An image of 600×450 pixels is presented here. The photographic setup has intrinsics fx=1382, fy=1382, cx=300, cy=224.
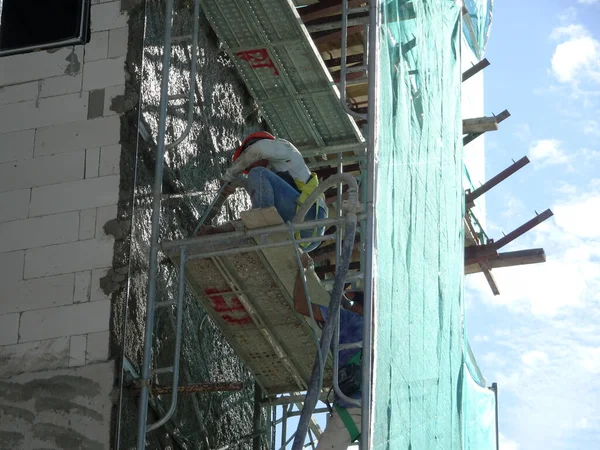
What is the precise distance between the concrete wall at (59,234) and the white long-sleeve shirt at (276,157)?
1.12 metres

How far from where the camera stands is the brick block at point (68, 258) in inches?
442

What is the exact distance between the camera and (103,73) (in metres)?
12.0

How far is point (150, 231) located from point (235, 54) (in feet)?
9.14

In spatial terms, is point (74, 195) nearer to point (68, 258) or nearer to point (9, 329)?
point (68, 258)

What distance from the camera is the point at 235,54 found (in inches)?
543

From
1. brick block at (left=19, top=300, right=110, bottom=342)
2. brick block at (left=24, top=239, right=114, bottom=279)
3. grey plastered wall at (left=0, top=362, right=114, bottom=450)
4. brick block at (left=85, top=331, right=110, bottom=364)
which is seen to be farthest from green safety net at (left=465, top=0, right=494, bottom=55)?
grey plastered wall at (left=0, top=362, right=114, bottom=450)

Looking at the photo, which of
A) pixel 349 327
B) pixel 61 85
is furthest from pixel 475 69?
pixel 61 85

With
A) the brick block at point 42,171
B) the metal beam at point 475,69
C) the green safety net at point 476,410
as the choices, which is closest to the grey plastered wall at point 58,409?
the brick block at point 42,171

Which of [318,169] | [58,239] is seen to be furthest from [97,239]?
[318,169]

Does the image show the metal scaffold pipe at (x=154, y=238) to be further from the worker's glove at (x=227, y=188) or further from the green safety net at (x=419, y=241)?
the green safety net at (x=419, y=241)

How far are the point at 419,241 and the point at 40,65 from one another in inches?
157

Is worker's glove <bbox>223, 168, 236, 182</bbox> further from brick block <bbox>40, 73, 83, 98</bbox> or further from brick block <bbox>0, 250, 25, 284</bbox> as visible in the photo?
brick block <bbox>0, 250, 25, 284</bbox>

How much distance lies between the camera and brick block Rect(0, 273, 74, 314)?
11.2 m

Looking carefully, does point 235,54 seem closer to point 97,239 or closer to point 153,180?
point 153,180
